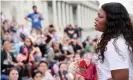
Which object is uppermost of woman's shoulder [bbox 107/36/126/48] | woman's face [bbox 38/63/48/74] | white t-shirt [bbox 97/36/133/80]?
woman's shoulder [bbox 107/36/126/48]

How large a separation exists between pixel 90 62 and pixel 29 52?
7548mm

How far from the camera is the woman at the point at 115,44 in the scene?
277 cm

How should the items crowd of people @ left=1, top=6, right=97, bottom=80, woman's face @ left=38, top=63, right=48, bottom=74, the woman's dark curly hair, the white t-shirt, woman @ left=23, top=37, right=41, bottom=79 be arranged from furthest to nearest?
woman @ left=23, top=37, right=41, bottom=79 → crowd of people @ left=1, top=6, right=97, bottom=80 → woman's face @ left=38, top=63, right=48, bottom=74 → the woman's dark curly hair → the white t-shirt

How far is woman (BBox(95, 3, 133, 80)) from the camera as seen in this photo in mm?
2766

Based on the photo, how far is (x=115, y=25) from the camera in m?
2.88

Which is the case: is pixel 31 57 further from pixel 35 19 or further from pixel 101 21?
A: pixel 101 21

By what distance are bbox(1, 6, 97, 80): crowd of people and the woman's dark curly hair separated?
3134 mm

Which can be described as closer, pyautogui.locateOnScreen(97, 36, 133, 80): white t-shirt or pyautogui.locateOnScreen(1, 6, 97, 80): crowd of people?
pyautogui.locateOnScreen(97, 36, 133, 80): white t-shirt

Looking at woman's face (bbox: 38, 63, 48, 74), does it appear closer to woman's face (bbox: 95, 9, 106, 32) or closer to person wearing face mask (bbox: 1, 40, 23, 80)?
person wearing face mask (bbox: 1, 40, 23, 80)

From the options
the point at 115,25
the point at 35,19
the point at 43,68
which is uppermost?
the point at 115,25

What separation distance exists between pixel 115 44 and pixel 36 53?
833 centimetres

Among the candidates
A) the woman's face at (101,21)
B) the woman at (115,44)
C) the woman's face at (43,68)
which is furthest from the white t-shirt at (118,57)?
the woman's face at (43,68)

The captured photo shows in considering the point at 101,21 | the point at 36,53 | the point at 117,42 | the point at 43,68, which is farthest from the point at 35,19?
the point at 117,42

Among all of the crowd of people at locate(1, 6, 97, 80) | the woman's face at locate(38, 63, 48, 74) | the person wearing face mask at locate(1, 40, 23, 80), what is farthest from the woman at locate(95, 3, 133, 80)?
the person wearing face mask at locate(1, 40, 23, 80)
